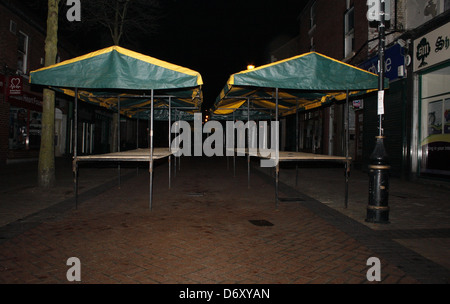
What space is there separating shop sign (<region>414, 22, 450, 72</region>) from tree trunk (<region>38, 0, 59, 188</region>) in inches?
465

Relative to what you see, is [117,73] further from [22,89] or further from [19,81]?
[22,89]

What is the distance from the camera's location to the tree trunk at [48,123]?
9453mm

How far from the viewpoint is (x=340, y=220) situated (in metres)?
6.31

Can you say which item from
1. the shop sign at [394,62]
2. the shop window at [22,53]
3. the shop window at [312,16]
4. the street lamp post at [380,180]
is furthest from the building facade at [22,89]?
the shop window at [312,16]

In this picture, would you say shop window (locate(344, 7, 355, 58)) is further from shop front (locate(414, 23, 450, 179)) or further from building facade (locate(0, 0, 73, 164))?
building facade (locate(0, 0, 73, 164))

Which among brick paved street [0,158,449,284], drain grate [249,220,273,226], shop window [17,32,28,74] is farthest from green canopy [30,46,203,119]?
shop window [17,32,28,74]

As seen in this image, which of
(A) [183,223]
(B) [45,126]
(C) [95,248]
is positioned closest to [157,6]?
(B) [45,126]

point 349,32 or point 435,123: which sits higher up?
point 349,32

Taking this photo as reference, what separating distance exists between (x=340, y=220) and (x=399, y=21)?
34.0ft

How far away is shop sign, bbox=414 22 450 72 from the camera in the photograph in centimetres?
1054

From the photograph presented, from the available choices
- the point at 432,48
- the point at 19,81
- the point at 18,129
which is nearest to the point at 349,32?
the point at 432,48

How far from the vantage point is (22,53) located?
60.1ft

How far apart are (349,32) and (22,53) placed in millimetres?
17576
